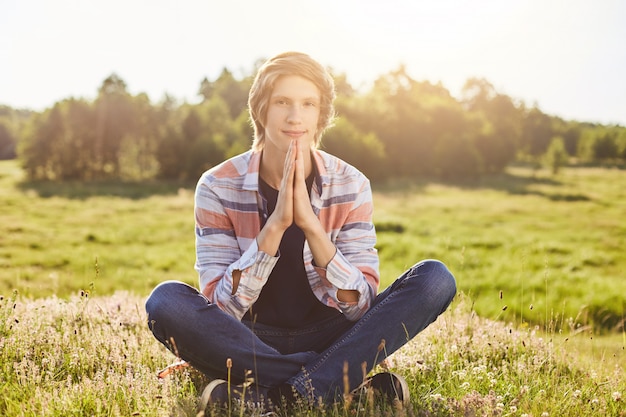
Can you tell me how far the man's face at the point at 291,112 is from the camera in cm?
392

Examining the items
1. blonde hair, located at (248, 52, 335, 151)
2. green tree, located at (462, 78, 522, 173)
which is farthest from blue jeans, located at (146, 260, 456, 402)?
green tree, located at (462, 78, 522, 173)

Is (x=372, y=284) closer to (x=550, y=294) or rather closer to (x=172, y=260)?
(x=550, y=294)

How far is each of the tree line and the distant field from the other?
26.7ft

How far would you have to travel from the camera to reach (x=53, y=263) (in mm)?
12898

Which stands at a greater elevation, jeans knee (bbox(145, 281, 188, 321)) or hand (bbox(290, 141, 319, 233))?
hand (bbox(290, 141, 319, 233))

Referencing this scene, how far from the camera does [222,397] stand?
125 inches

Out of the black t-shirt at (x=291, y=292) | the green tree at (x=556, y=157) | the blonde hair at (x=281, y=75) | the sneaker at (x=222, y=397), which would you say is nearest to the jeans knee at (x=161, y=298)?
the sneaker at (x=222, y=397)

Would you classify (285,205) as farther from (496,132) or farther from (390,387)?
(496,132)

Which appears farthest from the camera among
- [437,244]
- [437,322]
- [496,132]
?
[496,132]

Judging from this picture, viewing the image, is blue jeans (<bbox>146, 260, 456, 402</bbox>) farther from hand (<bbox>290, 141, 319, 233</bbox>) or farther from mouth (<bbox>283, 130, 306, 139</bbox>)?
mouth (<bbox>283, 130, 306, 139</bbox>)

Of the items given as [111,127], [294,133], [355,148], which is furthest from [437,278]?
[111,127]

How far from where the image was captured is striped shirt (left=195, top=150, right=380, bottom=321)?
351cm

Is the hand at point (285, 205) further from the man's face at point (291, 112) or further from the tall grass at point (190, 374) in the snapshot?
the tall grass at point (190, 374)

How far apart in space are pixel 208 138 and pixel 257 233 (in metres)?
41.5
